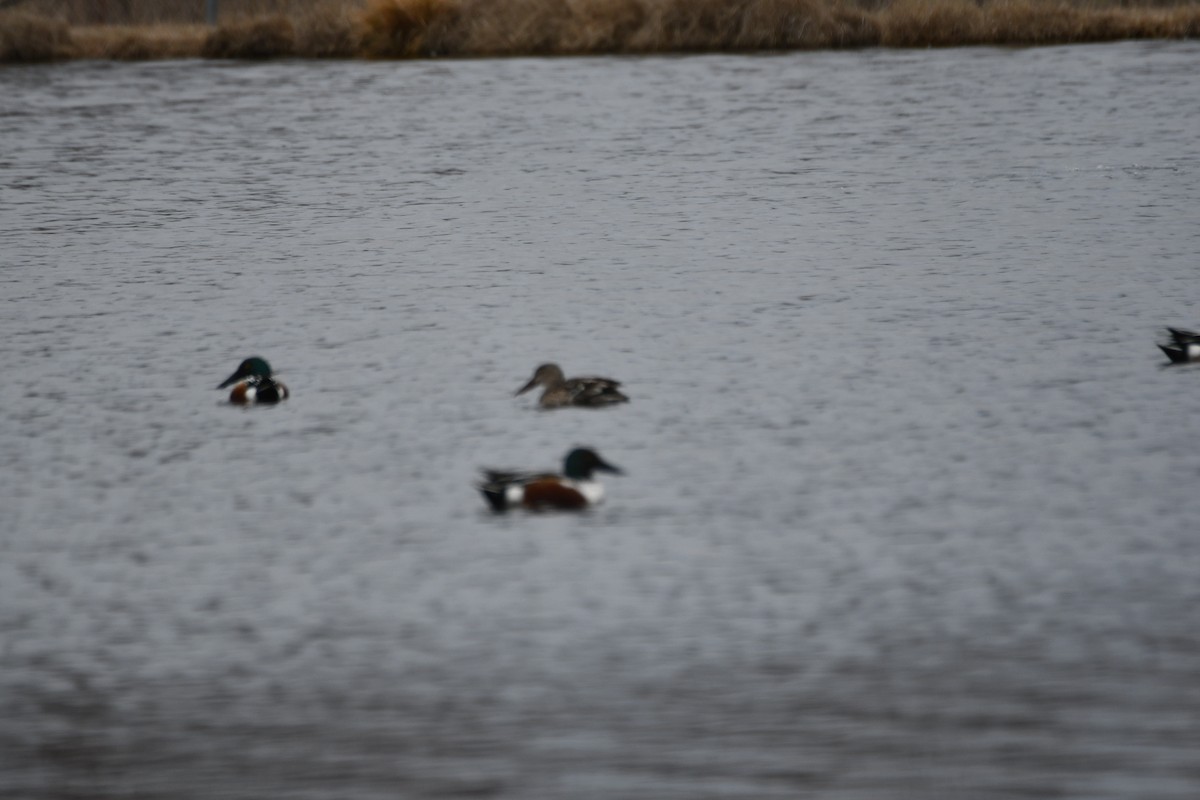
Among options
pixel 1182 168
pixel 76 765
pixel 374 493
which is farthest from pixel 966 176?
pixel 76 765

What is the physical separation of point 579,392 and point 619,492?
150cm

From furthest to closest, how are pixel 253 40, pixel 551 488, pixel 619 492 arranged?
pixel 253 40 → pixel 619 492 → pixel 551 488

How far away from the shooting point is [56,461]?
8648 millimetres

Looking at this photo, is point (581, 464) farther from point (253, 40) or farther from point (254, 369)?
point (253, 40)

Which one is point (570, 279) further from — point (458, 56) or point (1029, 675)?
point (458, 56)

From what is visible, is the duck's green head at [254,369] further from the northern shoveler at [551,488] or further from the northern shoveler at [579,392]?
the northern shoveler at [551,488]

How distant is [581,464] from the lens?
25.3 ft

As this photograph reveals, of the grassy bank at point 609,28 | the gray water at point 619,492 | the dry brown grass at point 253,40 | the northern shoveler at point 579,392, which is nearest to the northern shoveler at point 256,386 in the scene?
the gray water at point 619,492

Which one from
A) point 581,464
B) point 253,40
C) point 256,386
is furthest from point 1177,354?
point 253,40

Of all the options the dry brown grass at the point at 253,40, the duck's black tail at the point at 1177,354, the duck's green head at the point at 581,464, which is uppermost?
the duck's green head at the point at 581,464

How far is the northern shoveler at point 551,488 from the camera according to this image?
7.66 m

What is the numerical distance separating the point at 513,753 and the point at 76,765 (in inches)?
47.8

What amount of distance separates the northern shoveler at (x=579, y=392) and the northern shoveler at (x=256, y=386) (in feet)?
4.43

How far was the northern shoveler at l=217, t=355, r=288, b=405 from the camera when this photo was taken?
9.65 metres
